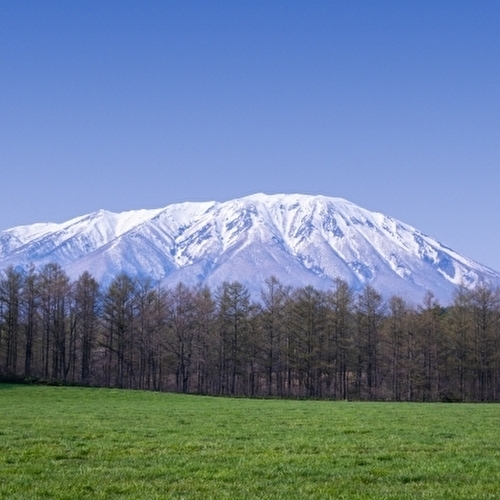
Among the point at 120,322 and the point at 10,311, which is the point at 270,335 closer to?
the point at 120,322

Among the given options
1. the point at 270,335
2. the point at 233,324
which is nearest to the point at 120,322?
the point at 233,324

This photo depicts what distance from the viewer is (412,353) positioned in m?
82.5

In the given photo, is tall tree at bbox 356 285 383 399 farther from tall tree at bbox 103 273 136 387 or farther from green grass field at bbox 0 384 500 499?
green grass field at bbox 0 384 500 499

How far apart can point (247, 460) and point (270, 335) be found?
223 ft

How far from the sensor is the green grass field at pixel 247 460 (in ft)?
40.9

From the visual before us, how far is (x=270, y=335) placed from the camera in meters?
83.3

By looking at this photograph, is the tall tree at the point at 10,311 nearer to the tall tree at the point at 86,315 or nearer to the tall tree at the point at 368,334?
the tall tree at the point at 86,315

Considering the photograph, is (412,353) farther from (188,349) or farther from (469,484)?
(469,484)

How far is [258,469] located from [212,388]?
7953 centimetres

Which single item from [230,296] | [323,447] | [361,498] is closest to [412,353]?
[230,296]

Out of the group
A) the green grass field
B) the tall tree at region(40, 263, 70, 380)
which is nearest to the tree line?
the tall tree at region(40, 263, 70, 380)

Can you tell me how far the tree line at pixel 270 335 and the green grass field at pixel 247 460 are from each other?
2258 inches

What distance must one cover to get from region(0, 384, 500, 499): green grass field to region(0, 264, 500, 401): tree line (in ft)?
188

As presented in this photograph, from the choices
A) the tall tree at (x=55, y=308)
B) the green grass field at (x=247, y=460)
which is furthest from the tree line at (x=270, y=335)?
the green grass field at (x=247, y=460)
